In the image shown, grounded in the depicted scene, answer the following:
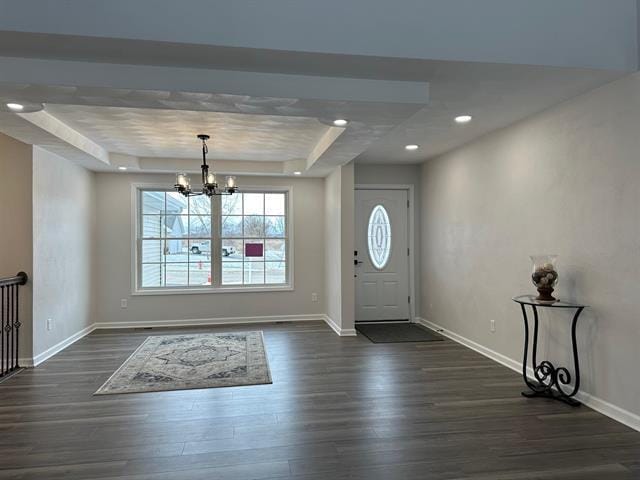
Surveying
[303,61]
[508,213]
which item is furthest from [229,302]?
[303,61]

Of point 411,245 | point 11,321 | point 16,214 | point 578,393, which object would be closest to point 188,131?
point 16,214

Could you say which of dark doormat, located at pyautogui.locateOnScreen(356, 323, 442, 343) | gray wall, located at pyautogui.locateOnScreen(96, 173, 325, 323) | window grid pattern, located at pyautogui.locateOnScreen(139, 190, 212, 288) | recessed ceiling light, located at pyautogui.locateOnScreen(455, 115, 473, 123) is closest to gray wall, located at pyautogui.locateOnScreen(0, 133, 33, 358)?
gray wall, located at pyautogui.locateOnScreen(96, 173, 325, 323)

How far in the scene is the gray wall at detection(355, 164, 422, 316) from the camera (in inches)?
253

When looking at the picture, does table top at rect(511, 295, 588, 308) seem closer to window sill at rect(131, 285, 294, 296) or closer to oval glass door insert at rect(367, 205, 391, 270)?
oval glass door insert at rect(367, 205, 391, 270)

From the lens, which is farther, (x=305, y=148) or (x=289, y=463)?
(x=305, y=148)

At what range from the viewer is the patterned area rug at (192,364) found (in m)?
3.82

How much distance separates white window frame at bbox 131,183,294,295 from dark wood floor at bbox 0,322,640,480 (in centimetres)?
220

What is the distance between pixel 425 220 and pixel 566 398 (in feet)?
11.3

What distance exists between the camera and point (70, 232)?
5375 millimetres

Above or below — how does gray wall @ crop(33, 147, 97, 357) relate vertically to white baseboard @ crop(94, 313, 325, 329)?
above

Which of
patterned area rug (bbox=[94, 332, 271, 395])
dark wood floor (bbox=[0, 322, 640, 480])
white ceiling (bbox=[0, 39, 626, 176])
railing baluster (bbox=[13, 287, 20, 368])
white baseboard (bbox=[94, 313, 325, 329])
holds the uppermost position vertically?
white ceiling (bbox=[0, 39, 626, 176])

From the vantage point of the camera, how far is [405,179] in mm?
6520

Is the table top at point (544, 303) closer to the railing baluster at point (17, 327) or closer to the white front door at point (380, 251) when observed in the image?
the white front door at point (380, 251)

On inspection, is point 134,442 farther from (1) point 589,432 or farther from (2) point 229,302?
(2) point 229,302
